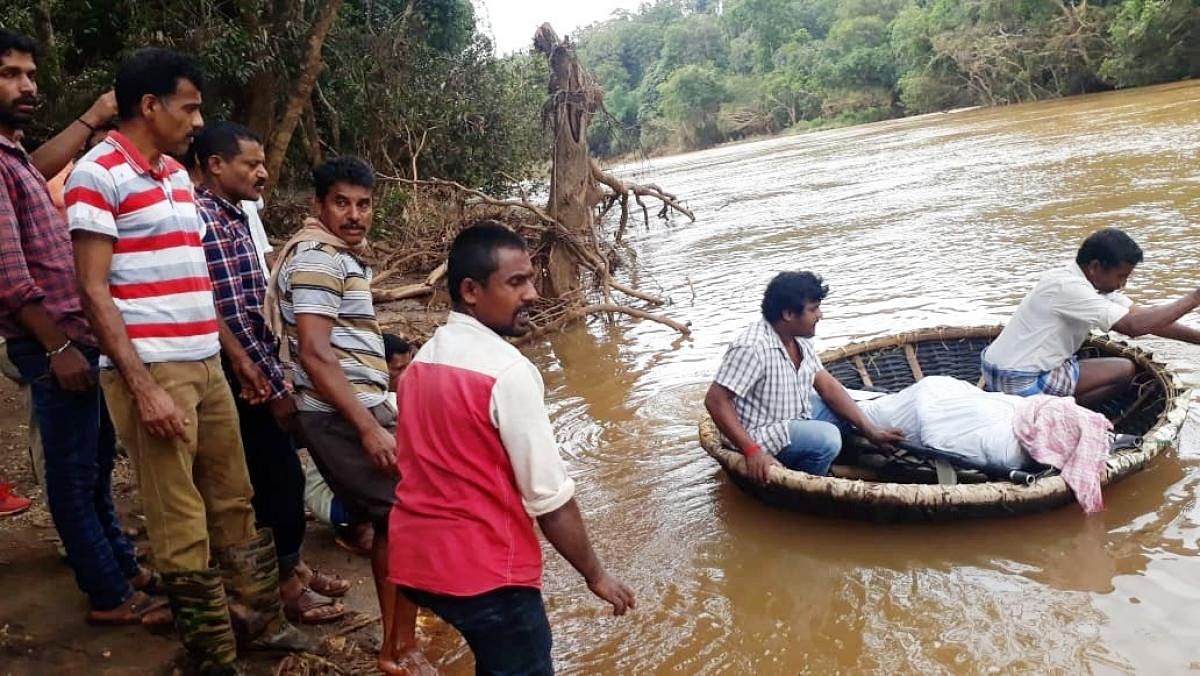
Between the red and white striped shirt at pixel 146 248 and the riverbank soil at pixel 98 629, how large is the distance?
96 centimetres

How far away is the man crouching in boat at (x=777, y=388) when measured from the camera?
340 cm

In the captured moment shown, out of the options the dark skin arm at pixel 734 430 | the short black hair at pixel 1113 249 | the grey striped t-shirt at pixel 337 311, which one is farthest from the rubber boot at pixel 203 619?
the short black hair at pixel 1113 249

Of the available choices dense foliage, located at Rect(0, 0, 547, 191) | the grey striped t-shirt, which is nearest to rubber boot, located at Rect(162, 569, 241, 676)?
the grey striped t-shirt

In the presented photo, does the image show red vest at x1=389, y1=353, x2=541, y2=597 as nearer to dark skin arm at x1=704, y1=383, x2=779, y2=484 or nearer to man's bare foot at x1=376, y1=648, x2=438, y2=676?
man's bare foot at x1=376, y1=648, x2=438, y2=676

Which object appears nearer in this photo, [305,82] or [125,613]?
[125,613]

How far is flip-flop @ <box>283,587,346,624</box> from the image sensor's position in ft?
9.21

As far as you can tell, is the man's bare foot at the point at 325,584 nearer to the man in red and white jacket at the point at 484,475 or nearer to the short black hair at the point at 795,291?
the man in red and white jacket at the point at 484,475

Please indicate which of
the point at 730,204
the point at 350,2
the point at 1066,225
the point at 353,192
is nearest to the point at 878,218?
the point at 1066,225

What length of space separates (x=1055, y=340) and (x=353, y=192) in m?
3.30

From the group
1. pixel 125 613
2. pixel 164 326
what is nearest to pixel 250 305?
pixel 164 326

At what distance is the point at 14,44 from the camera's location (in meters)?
2.30

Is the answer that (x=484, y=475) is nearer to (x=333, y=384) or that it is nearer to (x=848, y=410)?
(x=333, y=384)

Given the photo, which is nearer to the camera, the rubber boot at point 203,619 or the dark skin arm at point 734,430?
the rubber boot at point 203,619

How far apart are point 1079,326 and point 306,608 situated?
3579 mm
